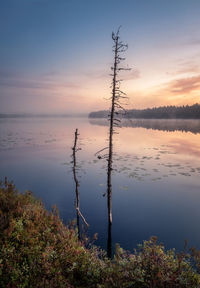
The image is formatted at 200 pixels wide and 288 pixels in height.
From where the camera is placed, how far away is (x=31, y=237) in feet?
25.4

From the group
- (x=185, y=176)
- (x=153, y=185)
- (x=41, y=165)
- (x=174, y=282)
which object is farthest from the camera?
(x=41, y=165)

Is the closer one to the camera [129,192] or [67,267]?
[67,267]

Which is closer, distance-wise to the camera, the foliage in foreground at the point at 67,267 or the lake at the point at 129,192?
the foliage in foreground at the point at 67,267

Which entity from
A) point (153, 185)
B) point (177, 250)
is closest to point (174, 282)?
point (177, 250)

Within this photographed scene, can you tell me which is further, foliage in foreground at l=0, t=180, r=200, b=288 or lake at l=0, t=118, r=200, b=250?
lake at l=0, t=118, r=200, b=250

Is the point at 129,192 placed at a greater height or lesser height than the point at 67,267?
lesser

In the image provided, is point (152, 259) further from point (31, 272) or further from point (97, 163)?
point (97, 163)

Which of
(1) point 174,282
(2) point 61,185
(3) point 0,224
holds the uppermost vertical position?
(3) point 0,224

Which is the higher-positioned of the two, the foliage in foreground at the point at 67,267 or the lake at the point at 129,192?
the foliage in foreground at the point at 67,267

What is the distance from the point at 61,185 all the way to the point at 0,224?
23.1 meters

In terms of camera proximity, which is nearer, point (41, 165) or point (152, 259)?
point (152, 259)

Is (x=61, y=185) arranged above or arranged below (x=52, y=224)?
below

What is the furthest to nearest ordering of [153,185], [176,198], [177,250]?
1. [153,185]
2. [176,198]
3. [177,250]

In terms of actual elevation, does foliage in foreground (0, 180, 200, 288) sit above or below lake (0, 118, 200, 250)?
above
